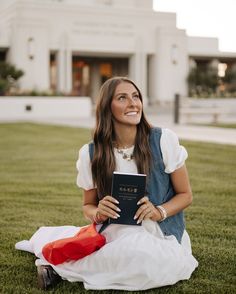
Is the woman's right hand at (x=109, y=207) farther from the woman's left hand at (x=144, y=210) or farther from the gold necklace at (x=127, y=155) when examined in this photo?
the gold necklace at (x=127, y=155)

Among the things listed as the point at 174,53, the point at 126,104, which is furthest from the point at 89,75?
the point at 126,104

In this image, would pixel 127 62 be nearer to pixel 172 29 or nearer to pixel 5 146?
pixel 172 29

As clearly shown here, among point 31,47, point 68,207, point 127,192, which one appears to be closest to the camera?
point 127,192

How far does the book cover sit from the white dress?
0.15 m

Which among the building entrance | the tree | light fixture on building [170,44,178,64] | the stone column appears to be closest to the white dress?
the tree

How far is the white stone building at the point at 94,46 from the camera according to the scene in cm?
3003

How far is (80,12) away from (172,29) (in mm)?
5810

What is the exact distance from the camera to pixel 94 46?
3127 cm

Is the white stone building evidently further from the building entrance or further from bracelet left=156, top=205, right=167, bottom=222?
bracelet left=156, top=205, right=167, bottom=222

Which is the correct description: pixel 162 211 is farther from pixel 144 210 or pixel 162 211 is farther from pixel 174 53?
pixel 174 53

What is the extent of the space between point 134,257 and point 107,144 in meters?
0.71

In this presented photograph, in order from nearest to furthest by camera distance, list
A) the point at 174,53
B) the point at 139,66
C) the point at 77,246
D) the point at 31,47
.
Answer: the point at 77,246 → the point at 31,47 → the point at 139,66 → the point at 174,53

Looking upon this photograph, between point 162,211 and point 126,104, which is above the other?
point 126,104

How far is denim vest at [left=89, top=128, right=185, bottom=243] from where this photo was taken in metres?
3.57
